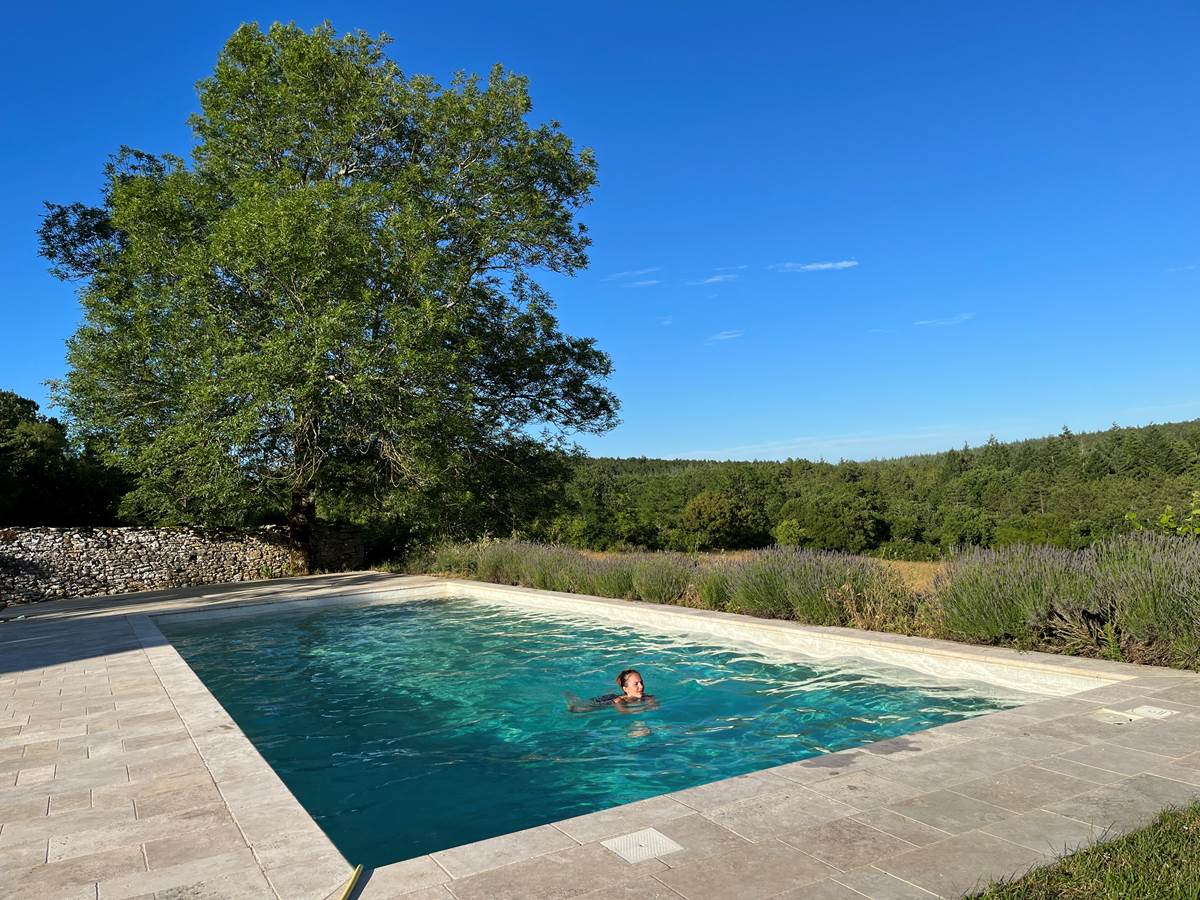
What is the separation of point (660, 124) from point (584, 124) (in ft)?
9.09

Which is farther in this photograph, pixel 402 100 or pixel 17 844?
pixel 402 100

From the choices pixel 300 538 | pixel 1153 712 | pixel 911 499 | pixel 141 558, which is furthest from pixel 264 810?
pixel 911 499

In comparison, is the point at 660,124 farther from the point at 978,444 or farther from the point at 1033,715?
the point at 978,444

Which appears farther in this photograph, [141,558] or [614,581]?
[141,558]

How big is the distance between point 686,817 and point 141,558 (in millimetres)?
17568

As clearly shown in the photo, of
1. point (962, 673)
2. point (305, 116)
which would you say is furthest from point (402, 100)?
point (962, 673)

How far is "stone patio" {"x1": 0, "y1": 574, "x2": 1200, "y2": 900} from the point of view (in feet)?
8.71

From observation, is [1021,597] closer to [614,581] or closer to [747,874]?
[747,874]

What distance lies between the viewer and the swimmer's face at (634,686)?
6902 millimetres

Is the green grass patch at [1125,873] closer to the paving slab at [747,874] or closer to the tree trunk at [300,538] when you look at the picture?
the paving slab at [747,874]

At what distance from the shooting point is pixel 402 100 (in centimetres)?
1753

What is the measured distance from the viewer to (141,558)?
17.3 metres

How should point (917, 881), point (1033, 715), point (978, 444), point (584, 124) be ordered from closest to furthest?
point (917, 881)
point (1033, 715)
point (584, 124)
point (978, 444)

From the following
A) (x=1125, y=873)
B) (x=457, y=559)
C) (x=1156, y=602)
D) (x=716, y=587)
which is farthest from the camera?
(x=457, y=559)
